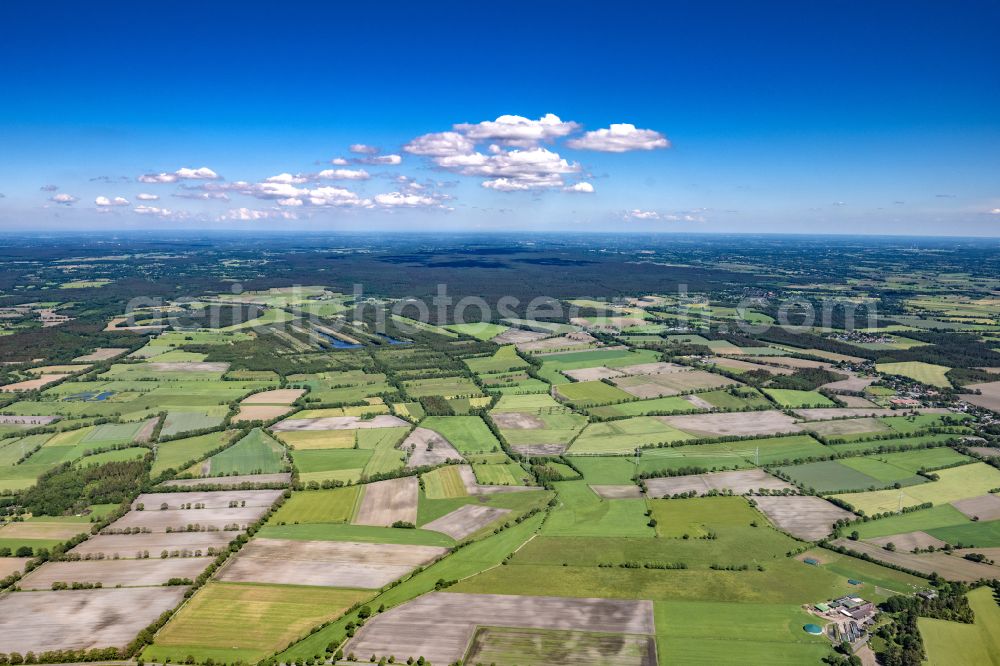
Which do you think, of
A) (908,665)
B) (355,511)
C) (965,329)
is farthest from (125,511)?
(965,329)

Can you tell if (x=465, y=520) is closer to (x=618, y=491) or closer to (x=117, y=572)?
(x=618, y=491)

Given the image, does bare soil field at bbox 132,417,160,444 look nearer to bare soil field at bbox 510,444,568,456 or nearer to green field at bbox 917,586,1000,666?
bare soil field at bbox 510,444,568,456

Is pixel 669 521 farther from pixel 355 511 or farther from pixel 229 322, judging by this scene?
pixel 229 322

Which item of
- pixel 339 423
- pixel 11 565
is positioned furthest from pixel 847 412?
pixel 11 565

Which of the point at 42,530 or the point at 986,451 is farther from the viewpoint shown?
the point at 986,451

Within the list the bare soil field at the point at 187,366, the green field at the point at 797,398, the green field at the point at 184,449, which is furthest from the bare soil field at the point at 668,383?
the bare soil field at the point at 187,366

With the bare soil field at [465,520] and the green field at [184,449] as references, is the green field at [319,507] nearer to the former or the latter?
the bare soil field at [465,520]

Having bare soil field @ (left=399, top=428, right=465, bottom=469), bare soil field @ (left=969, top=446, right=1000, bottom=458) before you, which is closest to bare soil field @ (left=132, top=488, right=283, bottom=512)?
bare soil field @ (left=399, top=428, right=465, bottom=469)
